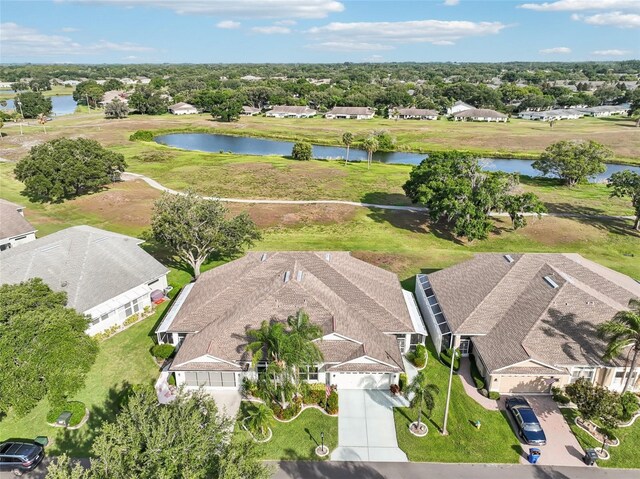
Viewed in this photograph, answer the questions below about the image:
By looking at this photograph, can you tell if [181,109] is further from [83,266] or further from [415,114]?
[83,266]

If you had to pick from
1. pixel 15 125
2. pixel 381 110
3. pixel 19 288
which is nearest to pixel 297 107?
pixel 381 110

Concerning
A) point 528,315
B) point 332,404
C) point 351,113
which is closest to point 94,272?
point 332,404

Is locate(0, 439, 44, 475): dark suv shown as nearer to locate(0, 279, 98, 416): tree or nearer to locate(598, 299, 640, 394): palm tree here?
locate(0, 279, 98, 416): tree

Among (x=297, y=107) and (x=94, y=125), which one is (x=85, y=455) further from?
(x=297, y=107)

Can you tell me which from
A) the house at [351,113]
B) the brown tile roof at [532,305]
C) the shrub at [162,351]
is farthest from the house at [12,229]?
the house at [351,113]

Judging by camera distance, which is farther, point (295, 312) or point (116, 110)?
point (116, 110)

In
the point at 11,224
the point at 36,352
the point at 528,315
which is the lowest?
the point at 11,224
